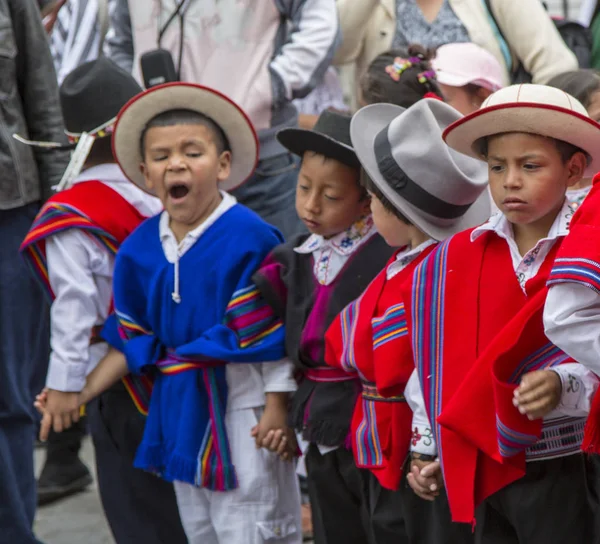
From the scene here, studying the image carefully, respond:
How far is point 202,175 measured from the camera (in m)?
3.82

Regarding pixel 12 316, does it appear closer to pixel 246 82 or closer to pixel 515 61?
pixel 246 82

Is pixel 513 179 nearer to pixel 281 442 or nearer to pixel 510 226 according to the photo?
pixel 510 226

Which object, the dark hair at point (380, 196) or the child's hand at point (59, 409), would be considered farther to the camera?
the child's hand at point (59, 409)

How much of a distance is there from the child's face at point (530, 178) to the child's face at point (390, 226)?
1.53ft

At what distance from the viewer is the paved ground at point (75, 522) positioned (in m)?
5.02

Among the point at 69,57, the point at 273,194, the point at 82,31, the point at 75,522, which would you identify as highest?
the point at 82,31

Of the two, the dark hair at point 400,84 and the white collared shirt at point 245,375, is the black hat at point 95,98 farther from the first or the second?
the dark hair at point 400,84

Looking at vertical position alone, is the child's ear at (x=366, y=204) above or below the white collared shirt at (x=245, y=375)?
above

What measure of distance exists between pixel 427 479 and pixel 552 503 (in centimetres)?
33

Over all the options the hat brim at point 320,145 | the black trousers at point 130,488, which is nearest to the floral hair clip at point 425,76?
the hat brim at point 320,145

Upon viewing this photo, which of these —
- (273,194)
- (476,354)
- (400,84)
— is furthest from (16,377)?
(476,354)

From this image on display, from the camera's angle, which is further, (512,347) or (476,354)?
(476,354)

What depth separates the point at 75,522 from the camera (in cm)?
520

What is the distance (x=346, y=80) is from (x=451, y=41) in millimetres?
3849
